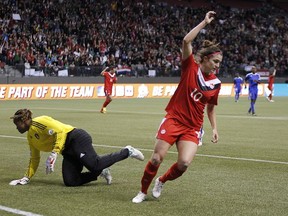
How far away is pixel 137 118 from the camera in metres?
24.9

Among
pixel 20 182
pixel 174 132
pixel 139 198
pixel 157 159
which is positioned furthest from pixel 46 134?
pixel 174 132

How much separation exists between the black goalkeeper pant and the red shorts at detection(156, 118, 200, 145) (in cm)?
154

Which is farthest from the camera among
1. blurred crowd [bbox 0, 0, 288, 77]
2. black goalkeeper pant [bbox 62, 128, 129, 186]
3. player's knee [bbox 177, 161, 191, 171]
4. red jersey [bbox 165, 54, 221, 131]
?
blurred crowd [bbox 0, 0, 288, 77]

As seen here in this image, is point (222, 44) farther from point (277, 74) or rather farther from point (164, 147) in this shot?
point (164, 147)

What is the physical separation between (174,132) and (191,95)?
50 cm

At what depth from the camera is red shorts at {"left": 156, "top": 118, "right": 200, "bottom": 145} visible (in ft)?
25.7

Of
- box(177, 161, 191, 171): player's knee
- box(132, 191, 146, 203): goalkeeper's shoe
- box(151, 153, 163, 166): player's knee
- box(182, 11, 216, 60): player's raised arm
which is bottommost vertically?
box(132, 191, 146, 203): goalkeeper's shoe

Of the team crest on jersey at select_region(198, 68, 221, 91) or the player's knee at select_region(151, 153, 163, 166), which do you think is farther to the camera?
the team crest on jersey at select_region(198, 68, 221, 91)

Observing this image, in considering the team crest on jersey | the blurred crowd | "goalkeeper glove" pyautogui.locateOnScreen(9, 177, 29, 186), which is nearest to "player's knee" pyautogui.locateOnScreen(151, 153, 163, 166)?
the team crest on jersey

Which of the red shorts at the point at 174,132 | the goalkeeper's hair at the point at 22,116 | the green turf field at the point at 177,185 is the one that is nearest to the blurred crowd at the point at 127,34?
the green turf field at the point at 177,185

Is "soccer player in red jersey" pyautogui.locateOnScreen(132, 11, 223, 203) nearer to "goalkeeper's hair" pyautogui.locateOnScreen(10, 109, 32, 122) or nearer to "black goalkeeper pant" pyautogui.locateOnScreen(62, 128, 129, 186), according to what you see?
"black goalkeeper pant" pyautogui.locateOnScreen(62, 128, 129, 186)

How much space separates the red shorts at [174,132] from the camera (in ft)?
25.7

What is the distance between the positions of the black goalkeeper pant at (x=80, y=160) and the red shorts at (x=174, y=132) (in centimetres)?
154

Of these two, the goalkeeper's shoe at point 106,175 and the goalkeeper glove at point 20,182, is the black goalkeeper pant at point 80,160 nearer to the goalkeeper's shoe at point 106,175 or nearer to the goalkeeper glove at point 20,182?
the goalkeeper's shoe at point 106,175
